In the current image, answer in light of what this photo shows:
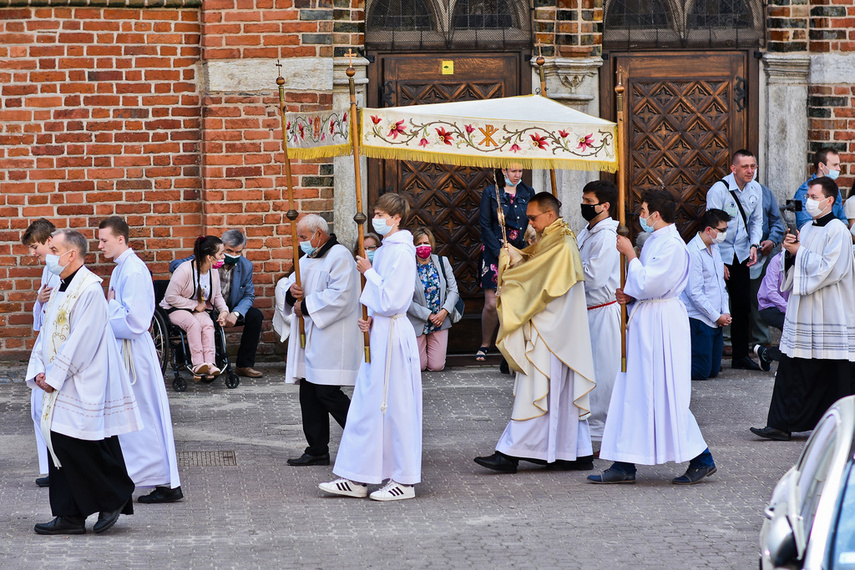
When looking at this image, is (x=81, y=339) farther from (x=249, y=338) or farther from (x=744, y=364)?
(x=744, y=364)

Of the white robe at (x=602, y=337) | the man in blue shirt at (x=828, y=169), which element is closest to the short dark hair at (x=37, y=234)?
the white robe at (x=602, y=337)

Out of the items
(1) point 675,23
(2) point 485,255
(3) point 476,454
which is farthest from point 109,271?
(1) point 675,23

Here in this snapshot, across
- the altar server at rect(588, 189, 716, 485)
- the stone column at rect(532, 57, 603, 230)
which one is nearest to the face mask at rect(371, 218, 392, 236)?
the altar server at rect(588, 189, 716, 485)

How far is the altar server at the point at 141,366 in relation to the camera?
7.15 metres

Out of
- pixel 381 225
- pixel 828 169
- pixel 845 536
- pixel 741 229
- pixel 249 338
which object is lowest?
pixel 249 338

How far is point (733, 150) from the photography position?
12.4 m

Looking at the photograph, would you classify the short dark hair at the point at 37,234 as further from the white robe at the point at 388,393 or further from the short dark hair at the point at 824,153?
the short dark hair at the point at 824,153

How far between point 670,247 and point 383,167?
4812mm

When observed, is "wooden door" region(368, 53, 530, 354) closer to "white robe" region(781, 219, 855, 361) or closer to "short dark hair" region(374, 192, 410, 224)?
"white robe" region(781, 219, 855, 361)

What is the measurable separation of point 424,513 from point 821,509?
352cm

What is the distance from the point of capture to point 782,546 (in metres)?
3.91

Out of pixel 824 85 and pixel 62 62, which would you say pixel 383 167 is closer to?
pixel 62 62

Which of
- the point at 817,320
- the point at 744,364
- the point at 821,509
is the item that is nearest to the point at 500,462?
the point at 817,320

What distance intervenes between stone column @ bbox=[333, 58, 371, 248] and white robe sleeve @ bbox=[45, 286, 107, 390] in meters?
5.21
